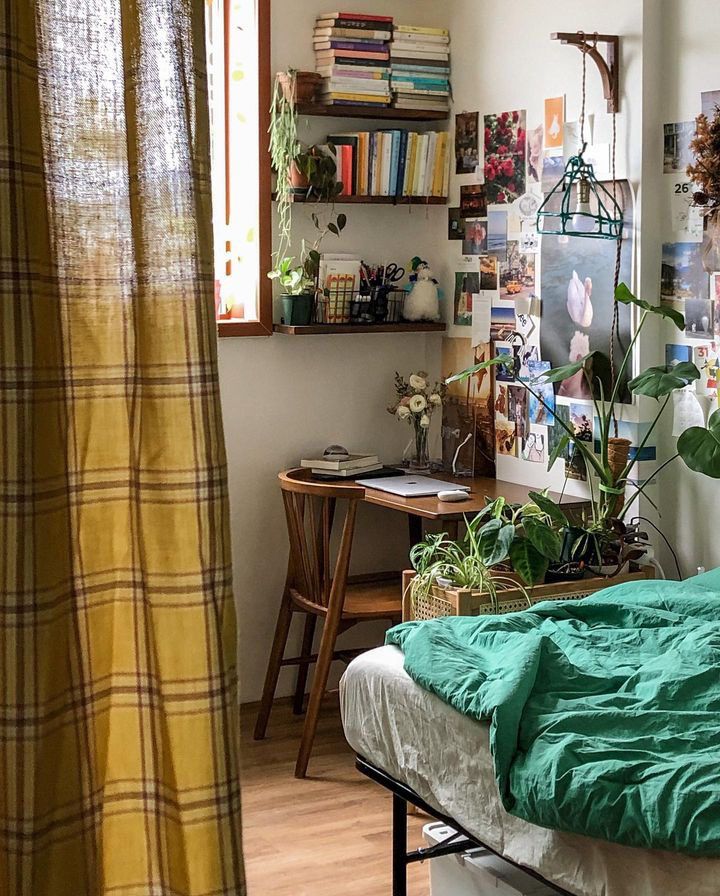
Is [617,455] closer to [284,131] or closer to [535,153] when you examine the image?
[535,153]

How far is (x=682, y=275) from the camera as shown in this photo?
3402 millimetres

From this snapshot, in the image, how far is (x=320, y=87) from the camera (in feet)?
13.6

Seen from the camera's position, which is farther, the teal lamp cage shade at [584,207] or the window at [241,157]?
the window at [241,157]

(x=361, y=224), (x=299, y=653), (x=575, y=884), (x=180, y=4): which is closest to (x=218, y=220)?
(x=361, y=224)

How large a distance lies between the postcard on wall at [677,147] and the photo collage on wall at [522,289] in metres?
0.02

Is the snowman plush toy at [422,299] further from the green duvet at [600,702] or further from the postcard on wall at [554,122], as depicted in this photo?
the green duvet at [600,702]

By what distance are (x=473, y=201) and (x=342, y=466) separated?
106 centimetres

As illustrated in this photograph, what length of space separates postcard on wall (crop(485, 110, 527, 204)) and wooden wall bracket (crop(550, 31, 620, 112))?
0.48m

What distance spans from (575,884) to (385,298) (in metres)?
2.68

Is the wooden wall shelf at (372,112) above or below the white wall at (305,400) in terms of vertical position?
above

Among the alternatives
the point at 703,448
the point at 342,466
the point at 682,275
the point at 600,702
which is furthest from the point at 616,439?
the point at 600,702

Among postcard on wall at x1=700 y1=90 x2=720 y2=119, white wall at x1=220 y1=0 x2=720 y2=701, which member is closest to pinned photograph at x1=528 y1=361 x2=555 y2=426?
white wall at x1=220 y1=0 x2=720 y2=701

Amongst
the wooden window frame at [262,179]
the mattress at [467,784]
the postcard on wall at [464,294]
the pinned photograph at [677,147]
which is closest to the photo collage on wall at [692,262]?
the pinned photograph at [677,147]

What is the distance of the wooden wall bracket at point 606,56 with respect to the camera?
11.3 feet
